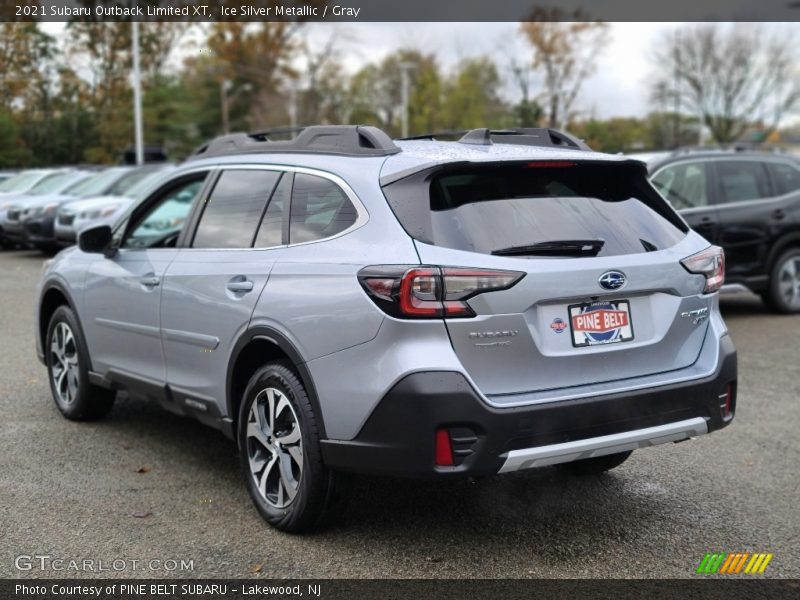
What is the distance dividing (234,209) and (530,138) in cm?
154

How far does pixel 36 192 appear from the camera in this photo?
814 inches

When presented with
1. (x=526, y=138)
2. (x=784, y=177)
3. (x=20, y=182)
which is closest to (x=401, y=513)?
(x=526, y=138)

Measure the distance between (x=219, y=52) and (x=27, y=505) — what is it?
51286 mm

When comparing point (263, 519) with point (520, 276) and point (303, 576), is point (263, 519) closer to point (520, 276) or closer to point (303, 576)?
point (303, 576)

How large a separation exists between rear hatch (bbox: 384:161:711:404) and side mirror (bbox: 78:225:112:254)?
2.63 m

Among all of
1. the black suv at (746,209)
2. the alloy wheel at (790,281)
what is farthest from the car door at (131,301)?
the alloy wheel at (790,281)

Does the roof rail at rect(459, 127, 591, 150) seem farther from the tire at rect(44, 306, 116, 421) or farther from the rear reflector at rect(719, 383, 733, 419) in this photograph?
the tire at rect(44, 306, 116, 421)

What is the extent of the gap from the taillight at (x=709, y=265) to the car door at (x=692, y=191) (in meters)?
5.90

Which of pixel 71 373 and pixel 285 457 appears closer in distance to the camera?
pixel 285 457

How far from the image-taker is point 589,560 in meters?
4.01

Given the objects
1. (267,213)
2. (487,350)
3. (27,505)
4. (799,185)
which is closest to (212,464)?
(27,505)

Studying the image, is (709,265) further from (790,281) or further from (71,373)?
(790,281)

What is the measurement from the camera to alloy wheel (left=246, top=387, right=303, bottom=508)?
4238 millimetres

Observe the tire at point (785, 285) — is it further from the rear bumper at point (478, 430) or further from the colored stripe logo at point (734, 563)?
the rear bumper at point (478, 430)
